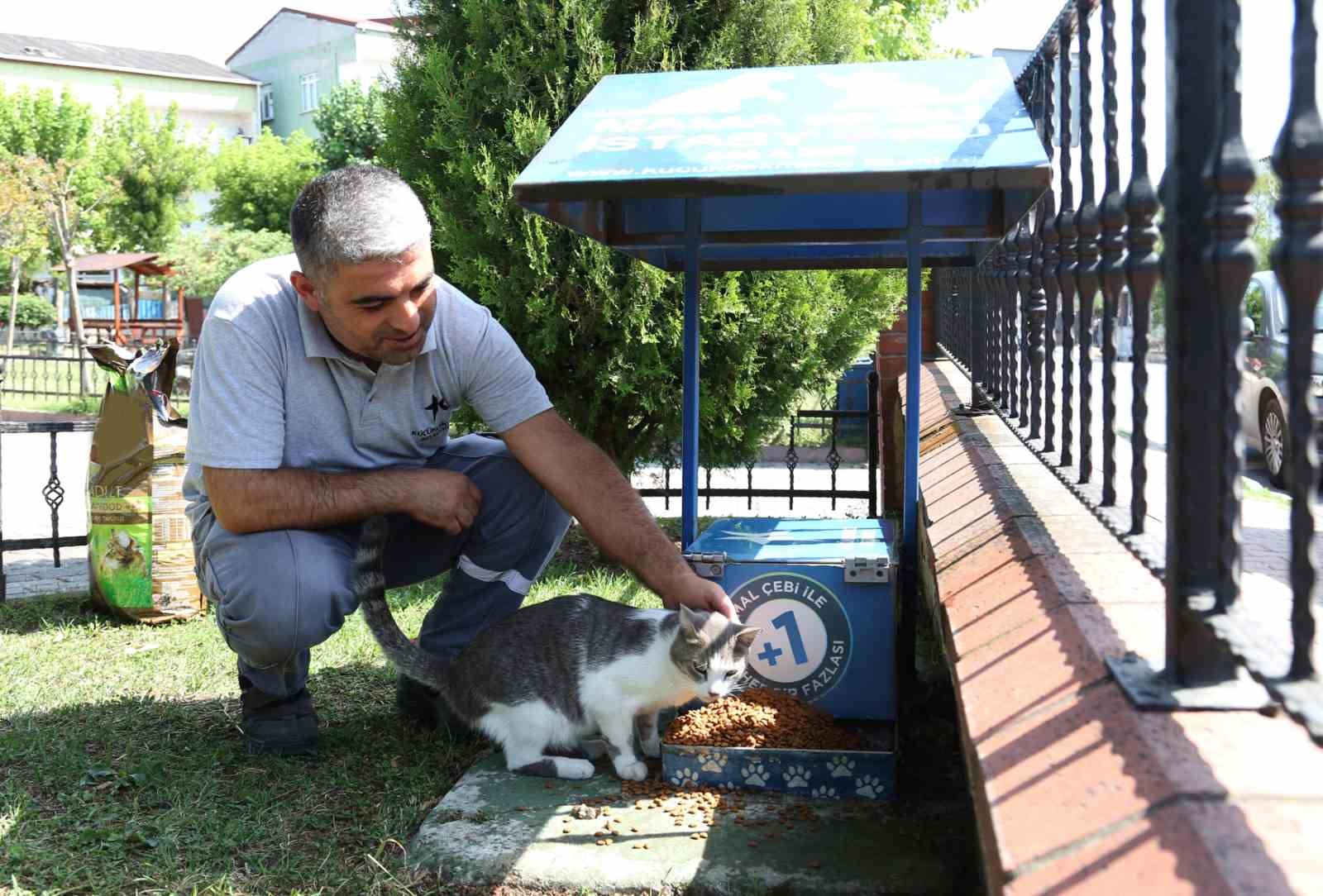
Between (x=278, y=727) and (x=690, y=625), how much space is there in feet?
4.35

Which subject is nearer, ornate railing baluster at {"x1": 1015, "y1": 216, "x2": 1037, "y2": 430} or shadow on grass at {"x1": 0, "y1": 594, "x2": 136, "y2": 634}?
ornate railing baluster at {"x1": 1015, "y1": 216, "x2": 1037, "y2": 430}

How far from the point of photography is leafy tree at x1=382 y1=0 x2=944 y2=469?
5.15 m

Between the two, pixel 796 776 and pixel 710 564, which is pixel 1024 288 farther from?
pixel 796 776

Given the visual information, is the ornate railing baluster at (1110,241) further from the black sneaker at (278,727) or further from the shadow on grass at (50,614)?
the shadow on grass at (50,614)

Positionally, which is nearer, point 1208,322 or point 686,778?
point 1208,322

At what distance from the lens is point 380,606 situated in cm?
310

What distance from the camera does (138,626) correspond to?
16.2ft

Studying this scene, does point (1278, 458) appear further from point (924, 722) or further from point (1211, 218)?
point (1211, 218)

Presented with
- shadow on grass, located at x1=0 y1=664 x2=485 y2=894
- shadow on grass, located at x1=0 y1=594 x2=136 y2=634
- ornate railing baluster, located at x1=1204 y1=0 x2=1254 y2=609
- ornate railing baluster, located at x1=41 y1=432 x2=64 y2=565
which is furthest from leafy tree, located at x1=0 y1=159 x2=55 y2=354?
ornate railing baluster, located at x1=1204 y1=0 x2=1254 y2=609

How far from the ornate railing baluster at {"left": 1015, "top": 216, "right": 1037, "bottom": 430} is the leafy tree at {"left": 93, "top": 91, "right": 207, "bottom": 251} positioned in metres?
35.2

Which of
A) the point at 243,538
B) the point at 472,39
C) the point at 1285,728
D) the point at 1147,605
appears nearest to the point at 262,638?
the point at 243,538

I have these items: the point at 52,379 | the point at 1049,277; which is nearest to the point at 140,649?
the point at 1049,277

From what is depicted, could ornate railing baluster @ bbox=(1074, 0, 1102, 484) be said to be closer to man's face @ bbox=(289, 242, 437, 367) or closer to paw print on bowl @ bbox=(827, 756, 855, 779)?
paw print on bowl @ bbox=(827, 756, 855, 779)

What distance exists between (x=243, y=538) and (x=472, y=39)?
10.7ft
